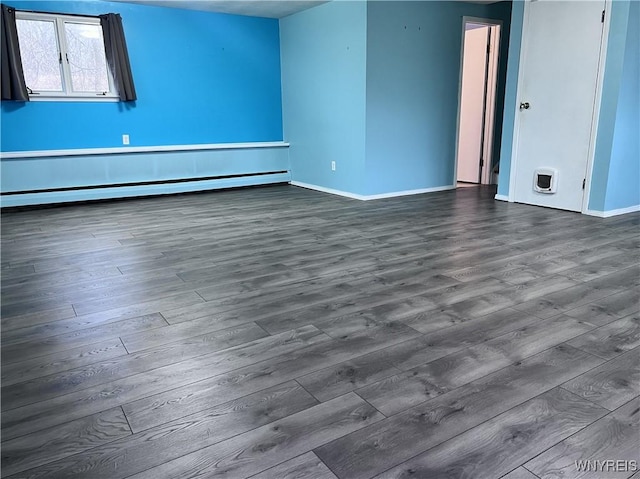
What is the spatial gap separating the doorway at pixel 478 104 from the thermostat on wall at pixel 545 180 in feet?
4.48

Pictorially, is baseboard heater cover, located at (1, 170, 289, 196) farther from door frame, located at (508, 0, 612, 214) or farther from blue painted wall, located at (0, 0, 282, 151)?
door frame, located at (508, 0, 612, 214)

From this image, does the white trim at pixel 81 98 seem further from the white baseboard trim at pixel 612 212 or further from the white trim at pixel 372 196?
the white baseboard trim at pixel 612 212

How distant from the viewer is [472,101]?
6.62 metres

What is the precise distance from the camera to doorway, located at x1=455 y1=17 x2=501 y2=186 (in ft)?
20.6

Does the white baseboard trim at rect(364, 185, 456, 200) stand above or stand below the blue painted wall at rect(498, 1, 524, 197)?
below

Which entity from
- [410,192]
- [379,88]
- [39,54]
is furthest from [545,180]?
[39,54]

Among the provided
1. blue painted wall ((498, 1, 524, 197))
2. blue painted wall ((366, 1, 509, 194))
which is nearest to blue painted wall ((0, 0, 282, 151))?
blue painted wall ((366, 1, 509, 194))

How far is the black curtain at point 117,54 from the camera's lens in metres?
5.32

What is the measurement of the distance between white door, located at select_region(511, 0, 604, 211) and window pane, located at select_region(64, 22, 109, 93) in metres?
4.61

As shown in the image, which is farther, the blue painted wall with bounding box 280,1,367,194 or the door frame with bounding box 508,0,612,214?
the blue painted wall with bounding box 280,1,367,194

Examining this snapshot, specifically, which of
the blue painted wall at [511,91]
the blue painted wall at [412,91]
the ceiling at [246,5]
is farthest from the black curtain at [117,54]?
the blue painted wall at [511,91]

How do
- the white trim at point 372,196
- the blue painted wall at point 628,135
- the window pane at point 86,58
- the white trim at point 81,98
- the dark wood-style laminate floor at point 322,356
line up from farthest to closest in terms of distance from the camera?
1. the white trim at point 372,196
2. the window pane at point 86,58
3. the white trim at point 81,98
4. the blue painted wall at point 628,135
5. the dark wood-style laminate floor at point 322,356

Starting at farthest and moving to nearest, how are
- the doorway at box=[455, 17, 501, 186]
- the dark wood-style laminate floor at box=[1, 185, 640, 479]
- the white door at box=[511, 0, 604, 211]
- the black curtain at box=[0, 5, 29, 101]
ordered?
the doorway at box=[455, 17, 501, 186], the black curtain at box=[0, 5, 29, 101], the white door at box=[511, 0, 604, 211], the dark wood-style laminate floor at box=[1, 185, 640, 479]

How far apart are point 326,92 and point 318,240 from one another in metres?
2.69
